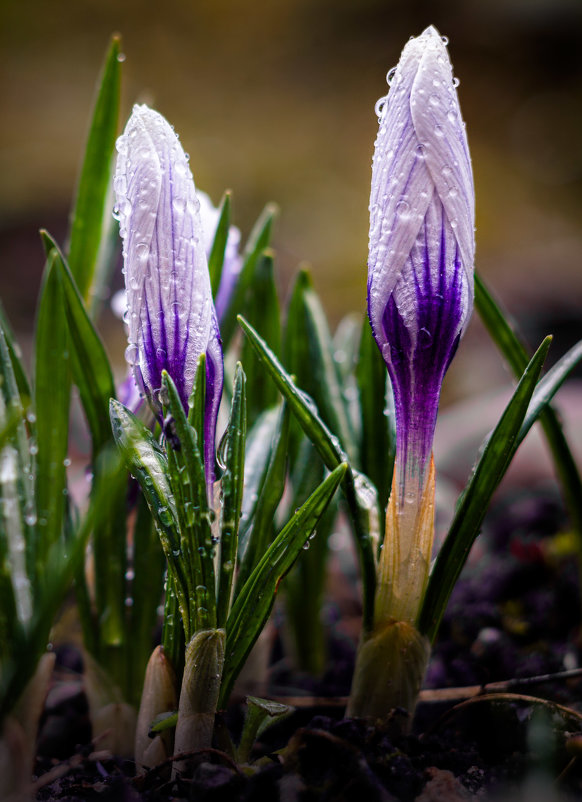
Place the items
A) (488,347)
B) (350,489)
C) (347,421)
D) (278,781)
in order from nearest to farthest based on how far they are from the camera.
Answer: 1. (278,781)
2. (350,489)
3. (347,421)
4. (488,347)

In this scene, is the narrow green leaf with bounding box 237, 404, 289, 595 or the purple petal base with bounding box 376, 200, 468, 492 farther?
the narrow green leaf with bounding box 237, 404, 289, 595

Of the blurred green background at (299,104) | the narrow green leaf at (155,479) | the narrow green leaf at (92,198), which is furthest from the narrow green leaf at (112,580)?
the blurred green background at (299,104)

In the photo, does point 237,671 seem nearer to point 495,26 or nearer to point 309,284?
point 309,284

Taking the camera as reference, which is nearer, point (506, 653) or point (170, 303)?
point (170, 303)

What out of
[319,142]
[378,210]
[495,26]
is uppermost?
[495,26]

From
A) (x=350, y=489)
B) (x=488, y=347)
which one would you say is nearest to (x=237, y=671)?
(x=350, y=489)

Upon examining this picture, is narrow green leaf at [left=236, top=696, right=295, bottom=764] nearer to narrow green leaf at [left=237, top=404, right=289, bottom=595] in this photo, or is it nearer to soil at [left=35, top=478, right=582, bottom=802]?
soil at [left=35, top=478, right=582, bottom=802]

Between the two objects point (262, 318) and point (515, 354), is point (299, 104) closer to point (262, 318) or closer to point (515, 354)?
point (262, 318)

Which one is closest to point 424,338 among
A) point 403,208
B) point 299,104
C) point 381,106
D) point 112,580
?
point 403,208

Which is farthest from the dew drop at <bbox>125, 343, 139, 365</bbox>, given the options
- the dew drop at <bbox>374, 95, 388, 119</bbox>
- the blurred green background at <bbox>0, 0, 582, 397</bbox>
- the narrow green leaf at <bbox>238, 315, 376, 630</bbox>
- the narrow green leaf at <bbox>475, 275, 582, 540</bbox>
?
the blurred green background at <bbox>0, 0, 582, 397</bbox>
